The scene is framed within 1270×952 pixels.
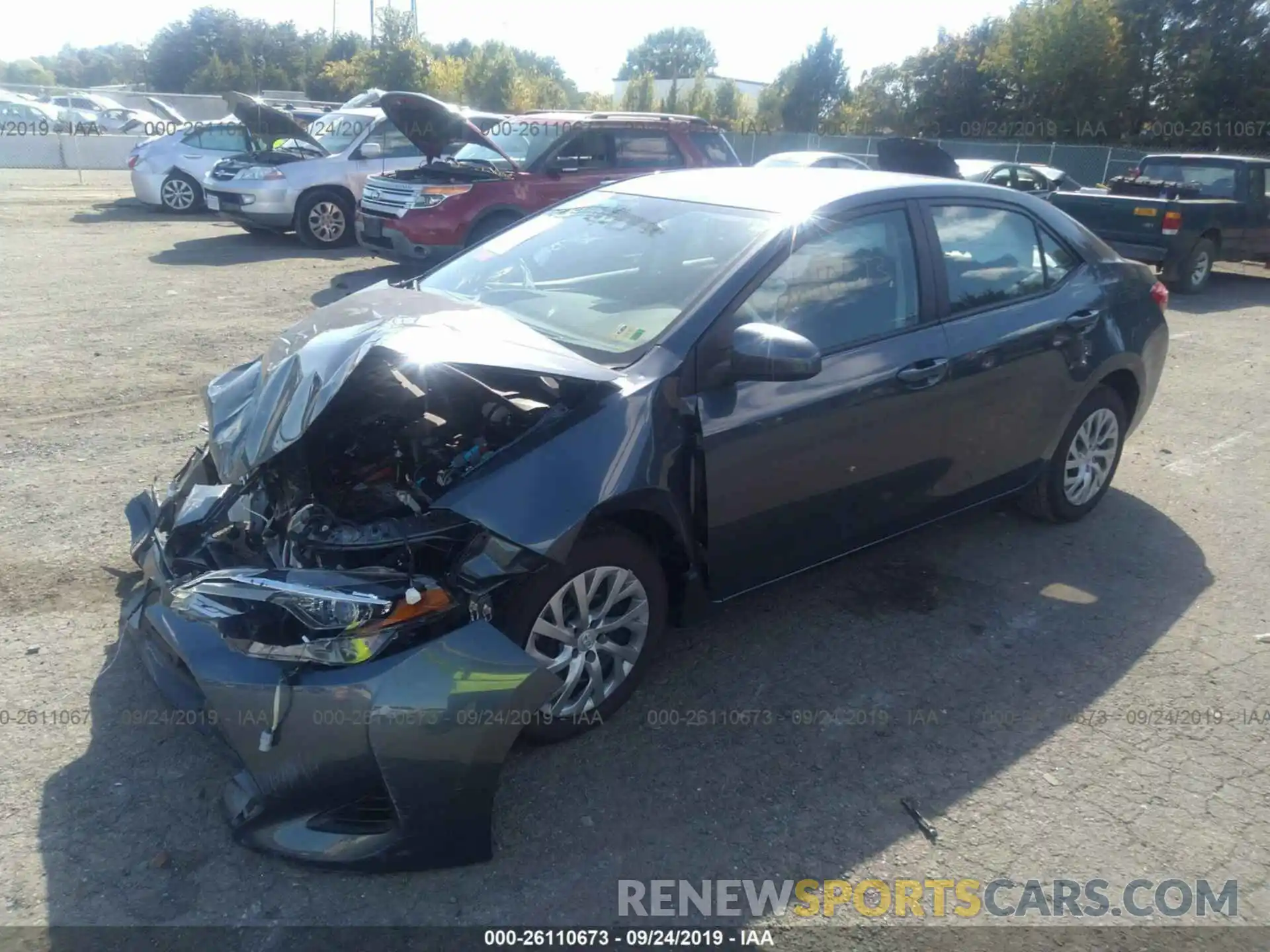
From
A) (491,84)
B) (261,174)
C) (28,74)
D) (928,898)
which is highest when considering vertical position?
(28,74)

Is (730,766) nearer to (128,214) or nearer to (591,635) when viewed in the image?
(591,635)

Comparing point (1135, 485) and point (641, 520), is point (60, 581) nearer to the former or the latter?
point (641, 520)

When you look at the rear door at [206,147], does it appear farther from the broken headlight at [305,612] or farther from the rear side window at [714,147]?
the broken headlight at [305,612]

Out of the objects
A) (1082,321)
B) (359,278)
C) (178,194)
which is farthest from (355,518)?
(178,194)

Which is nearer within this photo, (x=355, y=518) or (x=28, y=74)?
(x=355, y=518)

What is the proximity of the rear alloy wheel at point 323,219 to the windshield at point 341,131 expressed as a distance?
0.76 m

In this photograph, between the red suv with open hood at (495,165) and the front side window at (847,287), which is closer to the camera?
the front side window at (847,287)

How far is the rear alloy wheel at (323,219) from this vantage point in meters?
13.3

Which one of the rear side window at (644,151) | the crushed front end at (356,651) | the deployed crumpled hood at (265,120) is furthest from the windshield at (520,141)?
the crushed front end at (356,651)

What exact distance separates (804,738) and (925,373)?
1.58 meters

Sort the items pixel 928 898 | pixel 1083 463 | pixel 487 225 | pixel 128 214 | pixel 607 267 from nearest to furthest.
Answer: pixel 928 898 < pixel 607 267 < pixel 1083 463 < pixel 487 225 < pixel 128 214

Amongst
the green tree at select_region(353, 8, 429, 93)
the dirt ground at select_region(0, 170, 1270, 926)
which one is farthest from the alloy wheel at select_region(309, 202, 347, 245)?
the green tree at select_region(353, 8, 429, 93)

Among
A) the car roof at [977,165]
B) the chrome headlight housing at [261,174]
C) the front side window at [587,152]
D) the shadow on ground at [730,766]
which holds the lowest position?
the shadow on ground at [730,766]

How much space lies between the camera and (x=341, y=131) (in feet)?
47.3
